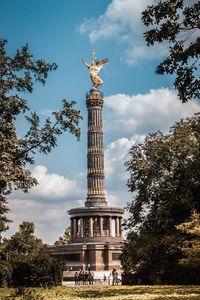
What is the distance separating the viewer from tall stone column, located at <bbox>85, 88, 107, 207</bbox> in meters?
72.6

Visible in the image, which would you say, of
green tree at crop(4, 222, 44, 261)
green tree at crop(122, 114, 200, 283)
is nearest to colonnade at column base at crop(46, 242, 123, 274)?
green tree at crop(4, 222, 44, 261)

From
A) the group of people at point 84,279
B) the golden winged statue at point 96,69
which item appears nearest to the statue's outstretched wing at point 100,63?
the golden winged statue at point 96,69

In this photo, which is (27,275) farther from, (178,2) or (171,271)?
(178,2)

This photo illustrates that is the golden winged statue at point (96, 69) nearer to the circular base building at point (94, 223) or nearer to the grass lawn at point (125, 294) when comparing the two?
the circular base building at point (94, 223)

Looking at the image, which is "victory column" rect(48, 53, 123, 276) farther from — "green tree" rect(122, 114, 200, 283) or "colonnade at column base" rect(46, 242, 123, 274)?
"green tree" rect(122, 114, 200, 283)

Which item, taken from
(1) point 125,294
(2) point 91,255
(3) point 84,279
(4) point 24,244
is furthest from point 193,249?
(4) point 24,244

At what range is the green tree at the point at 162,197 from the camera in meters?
32.6

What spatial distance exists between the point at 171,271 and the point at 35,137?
14657 mm

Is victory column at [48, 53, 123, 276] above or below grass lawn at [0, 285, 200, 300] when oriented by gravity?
above

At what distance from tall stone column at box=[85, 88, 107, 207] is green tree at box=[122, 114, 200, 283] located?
35.2 meters

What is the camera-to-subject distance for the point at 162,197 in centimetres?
3419

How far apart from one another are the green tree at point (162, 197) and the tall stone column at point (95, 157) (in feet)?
116

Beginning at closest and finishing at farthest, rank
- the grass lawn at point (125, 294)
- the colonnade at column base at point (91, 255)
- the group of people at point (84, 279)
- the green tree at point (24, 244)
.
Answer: the grass lawn at point (125, 294)
the group of people at point (84, 279)
the colonnade at column base at point (91, 255)
the green tree at point (24, 244)

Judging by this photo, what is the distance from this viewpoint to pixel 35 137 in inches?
931
